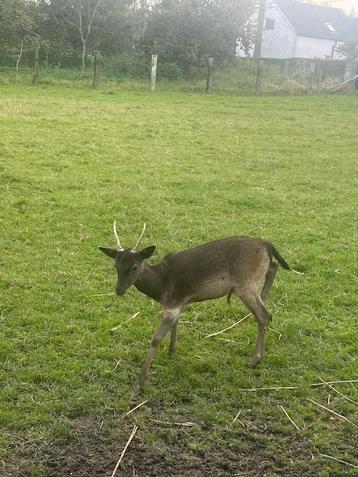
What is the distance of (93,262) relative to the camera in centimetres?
605

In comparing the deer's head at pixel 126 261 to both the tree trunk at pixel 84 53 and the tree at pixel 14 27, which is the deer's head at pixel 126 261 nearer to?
the tree at pixel 14 27

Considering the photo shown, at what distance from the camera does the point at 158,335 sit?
4078mm

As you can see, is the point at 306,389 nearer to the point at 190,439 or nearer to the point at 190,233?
the point at 190,439

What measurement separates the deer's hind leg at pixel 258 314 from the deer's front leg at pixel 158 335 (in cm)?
52

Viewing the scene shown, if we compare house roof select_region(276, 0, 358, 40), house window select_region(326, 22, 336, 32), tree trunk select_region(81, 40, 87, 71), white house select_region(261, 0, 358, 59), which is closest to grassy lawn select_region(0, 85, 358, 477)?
tree trunk select_region(81, 40, 87, 71)

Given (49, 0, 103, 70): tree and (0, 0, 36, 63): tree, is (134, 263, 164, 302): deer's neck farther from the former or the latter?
(49, 0, 103, 70): tree

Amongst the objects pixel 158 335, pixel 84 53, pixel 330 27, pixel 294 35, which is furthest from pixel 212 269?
pixel 330 27

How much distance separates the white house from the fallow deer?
4200 cm

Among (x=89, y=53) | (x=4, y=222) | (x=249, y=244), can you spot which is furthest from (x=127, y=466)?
(x=89, y=53)

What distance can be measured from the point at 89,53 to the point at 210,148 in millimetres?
16620

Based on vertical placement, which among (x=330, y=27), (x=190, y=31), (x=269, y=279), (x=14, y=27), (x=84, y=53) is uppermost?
(x=330, y=27)

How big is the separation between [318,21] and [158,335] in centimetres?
4891

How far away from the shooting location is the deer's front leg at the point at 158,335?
4023 millimetres

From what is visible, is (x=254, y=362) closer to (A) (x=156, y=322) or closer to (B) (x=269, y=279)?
(B) (x=269, y=279)
